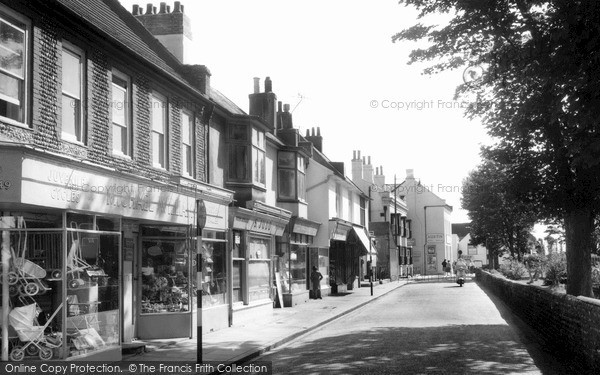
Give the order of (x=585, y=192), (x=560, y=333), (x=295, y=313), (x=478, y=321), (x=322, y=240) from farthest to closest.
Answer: (x=322, y=240), (x=295, y=313), (x=478, y=321), (x=585, y=192), (x=560, y=333)

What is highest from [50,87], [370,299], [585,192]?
[50,87]

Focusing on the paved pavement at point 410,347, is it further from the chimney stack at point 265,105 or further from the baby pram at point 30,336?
the chimney stack at point 265,105

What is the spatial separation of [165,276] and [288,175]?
13051mm

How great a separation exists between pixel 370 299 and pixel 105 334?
2147 centimetres

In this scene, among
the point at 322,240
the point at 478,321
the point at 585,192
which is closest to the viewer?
the point at 585,192

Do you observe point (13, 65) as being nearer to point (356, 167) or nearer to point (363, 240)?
point (363, 240)

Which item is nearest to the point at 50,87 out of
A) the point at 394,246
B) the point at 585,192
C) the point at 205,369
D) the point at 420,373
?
the point at 205,369

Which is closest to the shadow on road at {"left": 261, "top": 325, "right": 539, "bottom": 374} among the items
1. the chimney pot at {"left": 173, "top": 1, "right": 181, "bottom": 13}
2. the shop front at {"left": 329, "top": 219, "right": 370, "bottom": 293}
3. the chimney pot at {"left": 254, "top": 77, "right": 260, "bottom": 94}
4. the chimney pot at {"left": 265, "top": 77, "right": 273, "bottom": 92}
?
the chimney pot at {"left": 173, "top": 1, "right": 181, "bottom": 13}

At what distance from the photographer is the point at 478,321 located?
69.4ft

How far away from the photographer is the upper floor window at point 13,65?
10703 millimetres

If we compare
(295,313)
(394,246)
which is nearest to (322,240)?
(295,313)

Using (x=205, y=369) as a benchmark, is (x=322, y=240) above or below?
above

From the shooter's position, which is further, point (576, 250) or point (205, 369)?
point (576, 250)

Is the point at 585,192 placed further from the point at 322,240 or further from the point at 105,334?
the point at 322,240
